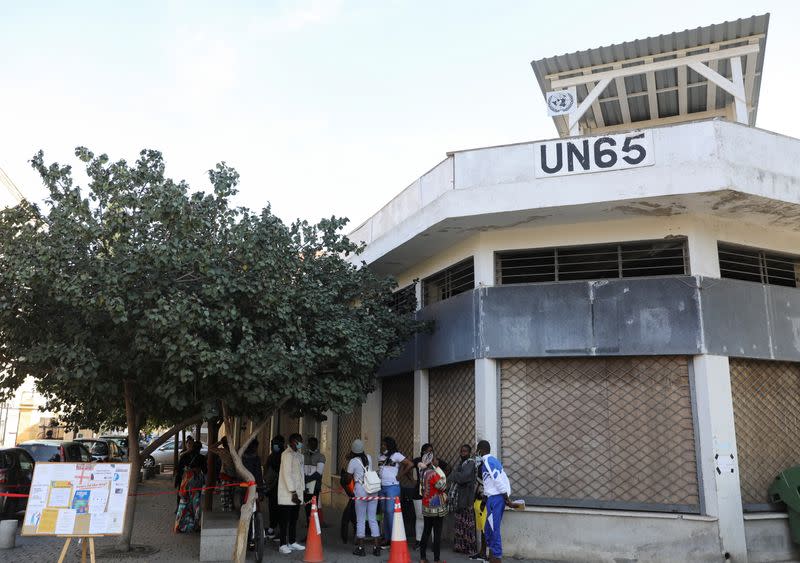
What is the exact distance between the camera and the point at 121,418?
1545 cm

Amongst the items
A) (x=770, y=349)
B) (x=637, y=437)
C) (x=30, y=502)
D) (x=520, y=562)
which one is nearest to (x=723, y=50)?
(x=770, y=349)

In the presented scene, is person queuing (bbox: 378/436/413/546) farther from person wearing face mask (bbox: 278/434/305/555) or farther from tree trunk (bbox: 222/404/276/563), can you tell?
tree trunk (bbox: 222/404/276/563)

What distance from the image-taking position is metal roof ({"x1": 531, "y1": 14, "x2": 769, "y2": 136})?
453 inches

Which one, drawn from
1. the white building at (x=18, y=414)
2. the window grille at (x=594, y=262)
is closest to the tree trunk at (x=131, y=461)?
the window grille at (x=594, y=262)

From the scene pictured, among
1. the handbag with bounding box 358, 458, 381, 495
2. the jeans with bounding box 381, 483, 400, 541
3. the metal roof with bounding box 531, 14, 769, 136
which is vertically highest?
the metal roof with bounding box 531, 14, 769, 136

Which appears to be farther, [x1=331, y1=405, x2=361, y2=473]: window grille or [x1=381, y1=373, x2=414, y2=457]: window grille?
[x1=331, y1=405, x2=361, y2=473]: window grille

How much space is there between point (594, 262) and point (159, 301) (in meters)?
6.47

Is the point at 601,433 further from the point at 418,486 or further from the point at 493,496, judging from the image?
the point at 418,486

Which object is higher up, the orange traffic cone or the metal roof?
the metal roof

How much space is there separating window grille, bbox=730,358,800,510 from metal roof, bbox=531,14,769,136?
5.54 metres

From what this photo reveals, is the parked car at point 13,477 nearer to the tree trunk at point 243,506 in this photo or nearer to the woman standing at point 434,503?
the tree trunk at point 243,506

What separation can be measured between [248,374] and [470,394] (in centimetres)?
397

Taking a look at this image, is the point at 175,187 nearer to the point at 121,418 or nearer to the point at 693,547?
the point at 693,547

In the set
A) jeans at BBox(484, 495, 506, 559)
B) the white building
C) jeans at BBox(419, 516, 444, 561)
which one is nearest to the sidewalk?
jeans at BBox(419, 516, 444, 561)
